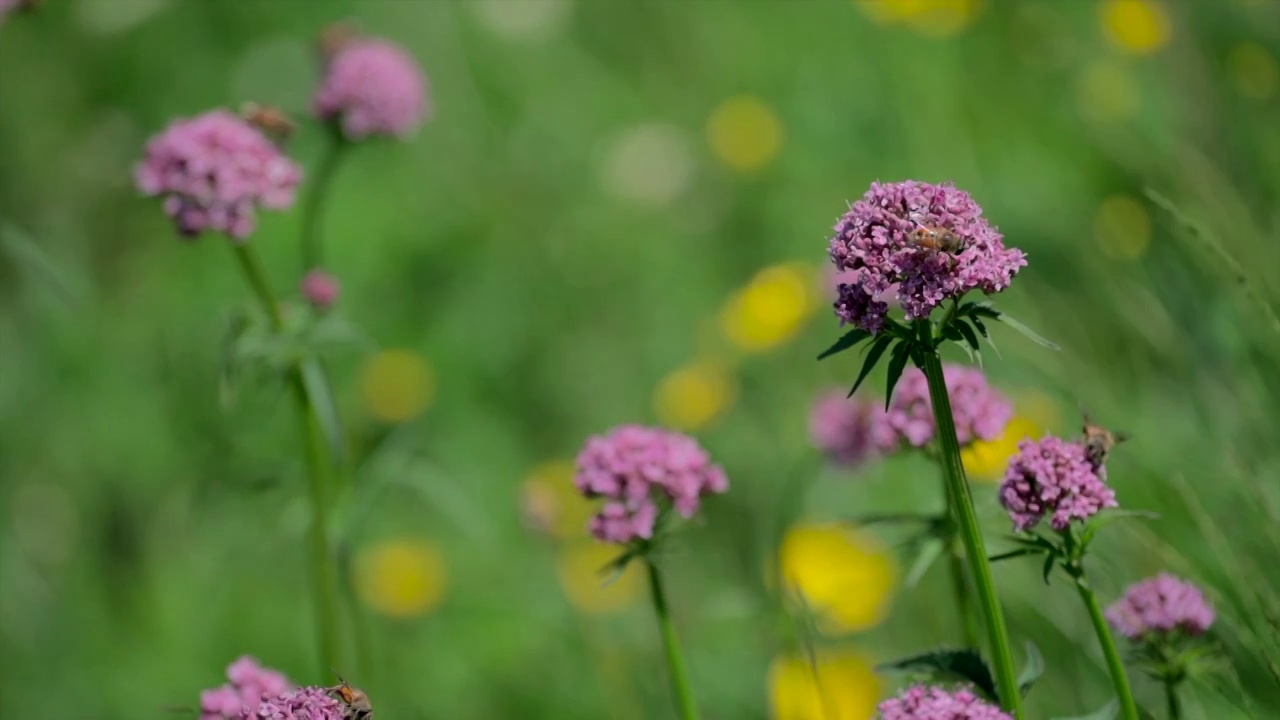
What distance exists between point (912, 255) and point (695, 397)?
2.78m

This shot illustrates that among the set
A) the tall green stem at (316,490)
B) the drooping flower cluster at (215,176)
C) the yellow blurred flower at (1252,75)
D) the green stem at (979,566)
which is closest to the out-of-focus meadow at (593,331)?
the yellow blurred flower at (1252,75)

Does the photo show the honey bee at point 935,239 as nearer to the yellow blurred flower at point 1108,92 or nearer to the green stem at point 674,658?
the green stem at point 674,658

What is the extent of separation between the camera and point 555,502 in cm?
312

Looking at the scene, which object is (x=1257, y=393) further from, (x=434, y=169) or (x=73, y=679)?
(x=434, y=169)

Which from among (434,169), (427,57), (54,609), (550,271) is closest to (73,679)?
(54,609)

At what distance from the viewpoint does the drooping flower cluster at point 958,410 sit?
5.92 ft

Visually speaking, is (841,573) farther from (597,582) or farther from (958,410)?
(958,410)

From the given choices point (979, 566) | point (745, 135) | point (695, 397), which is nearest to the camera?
point (979, 566)

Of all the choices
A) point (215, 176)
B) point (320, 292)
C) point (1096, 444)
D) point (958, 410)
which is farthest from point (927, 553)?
point (215, 176)

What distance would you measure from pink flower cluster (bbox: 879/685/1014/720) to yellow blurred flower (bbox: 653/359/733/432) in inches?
104

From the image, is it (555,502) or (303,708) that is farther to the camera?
(555,502)

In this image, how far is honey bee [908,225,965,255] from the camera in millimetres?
1208

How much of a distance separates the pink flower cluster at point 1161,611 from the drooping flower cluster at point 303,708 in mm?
856

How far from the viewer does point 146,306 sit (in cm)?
447
